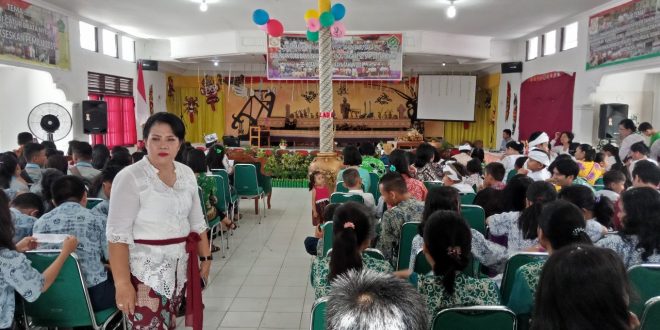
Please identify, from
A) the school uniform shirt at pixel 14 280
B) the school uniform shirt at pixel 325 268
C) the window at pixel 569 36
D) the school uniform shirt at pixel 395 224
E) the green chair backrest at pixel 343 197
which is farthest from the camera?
the window at pixel 569 36

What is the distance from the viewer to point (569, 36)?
29.6ft

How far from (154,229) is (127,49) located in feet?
33.7

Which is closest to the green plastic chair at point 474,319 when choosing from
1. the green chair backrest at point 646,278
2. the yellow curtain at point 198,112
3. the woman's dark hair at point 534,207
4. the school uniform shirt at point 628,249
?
the green chair backrest at point 646,278

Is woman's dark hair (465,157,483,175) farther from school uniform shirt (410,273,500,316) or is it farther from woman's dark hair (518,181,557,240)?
school uniform shirt (410,273,500,316)

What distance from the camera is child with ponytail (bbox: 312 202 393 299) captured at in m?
1.79

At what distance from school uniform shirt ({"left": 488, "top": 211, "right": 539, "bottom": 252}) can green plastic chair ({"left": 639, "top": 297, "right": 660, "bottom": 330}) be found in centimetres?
92

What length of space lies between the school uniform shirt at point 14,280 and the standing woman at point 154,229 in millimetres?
381

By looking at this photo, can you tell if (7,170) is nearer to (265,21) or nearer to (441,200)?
(441,200)

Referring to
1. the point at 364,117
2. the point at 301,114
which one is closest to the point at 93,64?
the point at 301,114

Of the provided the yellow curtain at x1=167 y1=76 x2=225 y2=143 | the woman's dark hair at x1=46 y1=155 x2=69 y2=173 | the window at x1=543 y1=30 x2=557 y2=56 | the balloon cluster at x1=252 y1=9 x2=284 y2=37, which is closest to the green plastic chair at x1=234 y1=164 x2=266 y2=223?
the woman's dark hair at x1=46 y1=155 x2=69 y2=173

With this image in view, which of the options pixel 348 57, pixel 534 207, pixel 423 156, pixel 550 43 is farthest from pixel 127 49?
pixel 534 207

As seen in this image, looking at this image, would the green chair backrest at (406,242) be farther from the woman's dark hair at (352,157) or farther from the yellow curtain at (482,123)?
the yellow curtain at (482,123)

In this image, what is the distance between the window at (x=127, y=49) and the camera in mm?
10531

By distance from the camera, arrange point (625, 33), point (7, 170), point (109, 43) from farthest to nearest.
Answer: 1. point (109, 43)
2. point (625, 33)
3. point (7, 170)
